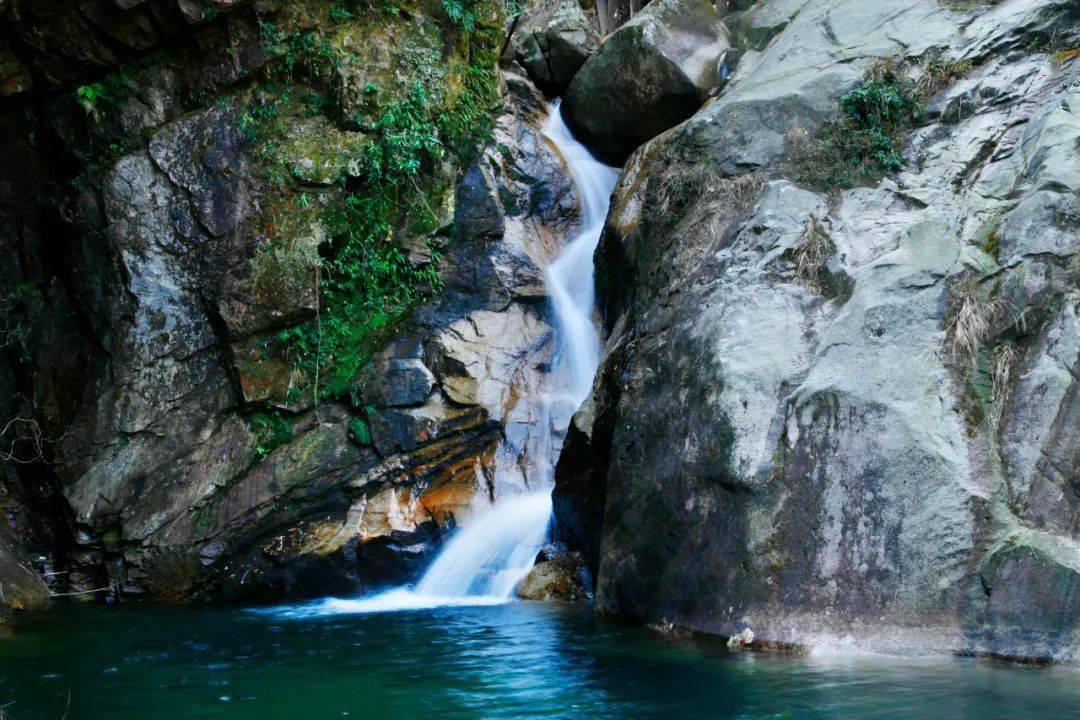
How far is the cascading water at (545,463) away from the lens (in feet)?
34.8

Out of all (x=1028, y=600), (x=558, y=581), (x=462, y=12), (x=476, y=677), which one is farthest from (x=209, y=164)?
(x=1028, y=600)

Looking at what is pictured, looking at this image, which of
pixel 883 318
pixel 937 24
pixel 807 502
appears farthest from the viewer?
pixel 937 24

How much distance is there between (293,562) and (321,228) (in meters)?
4.99

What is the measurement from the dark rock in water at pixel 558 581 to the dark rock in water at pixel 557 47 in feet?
32.9

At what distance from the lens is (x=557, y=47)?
16.3 metres

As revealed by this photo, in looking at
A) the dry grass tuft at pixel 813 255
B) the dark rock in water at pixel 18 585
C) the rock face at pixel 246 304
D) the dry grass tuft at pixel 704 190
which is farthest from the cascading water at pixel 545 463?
the dry grass tuft at pixel 813 255

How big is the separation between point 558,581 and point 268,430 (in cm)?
489

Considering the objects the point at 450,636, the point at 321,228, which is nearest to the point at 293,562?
the point at 450,636

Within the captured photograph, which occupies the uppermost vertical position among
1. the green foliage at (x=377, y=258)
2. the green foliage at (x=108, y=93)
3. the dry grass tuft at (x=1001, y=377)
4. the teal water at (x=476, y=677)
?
the green foliage at (x=108, y=93)

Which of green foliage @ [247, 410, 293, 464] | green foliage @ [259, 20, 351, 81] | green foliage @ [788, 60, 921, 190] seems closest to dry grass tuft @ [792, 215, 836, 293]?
green foliage @ [788, 60, 921, 190]

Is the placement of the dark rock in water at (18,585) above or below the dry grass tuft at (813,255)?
below

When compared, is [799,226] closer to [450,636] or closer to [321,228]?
[450,636]

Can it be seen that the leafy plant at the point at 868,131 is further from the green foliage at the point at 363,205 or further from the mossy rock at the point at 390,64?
the mossy rock at the point at 390,64

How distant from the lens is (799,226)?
346 inches
